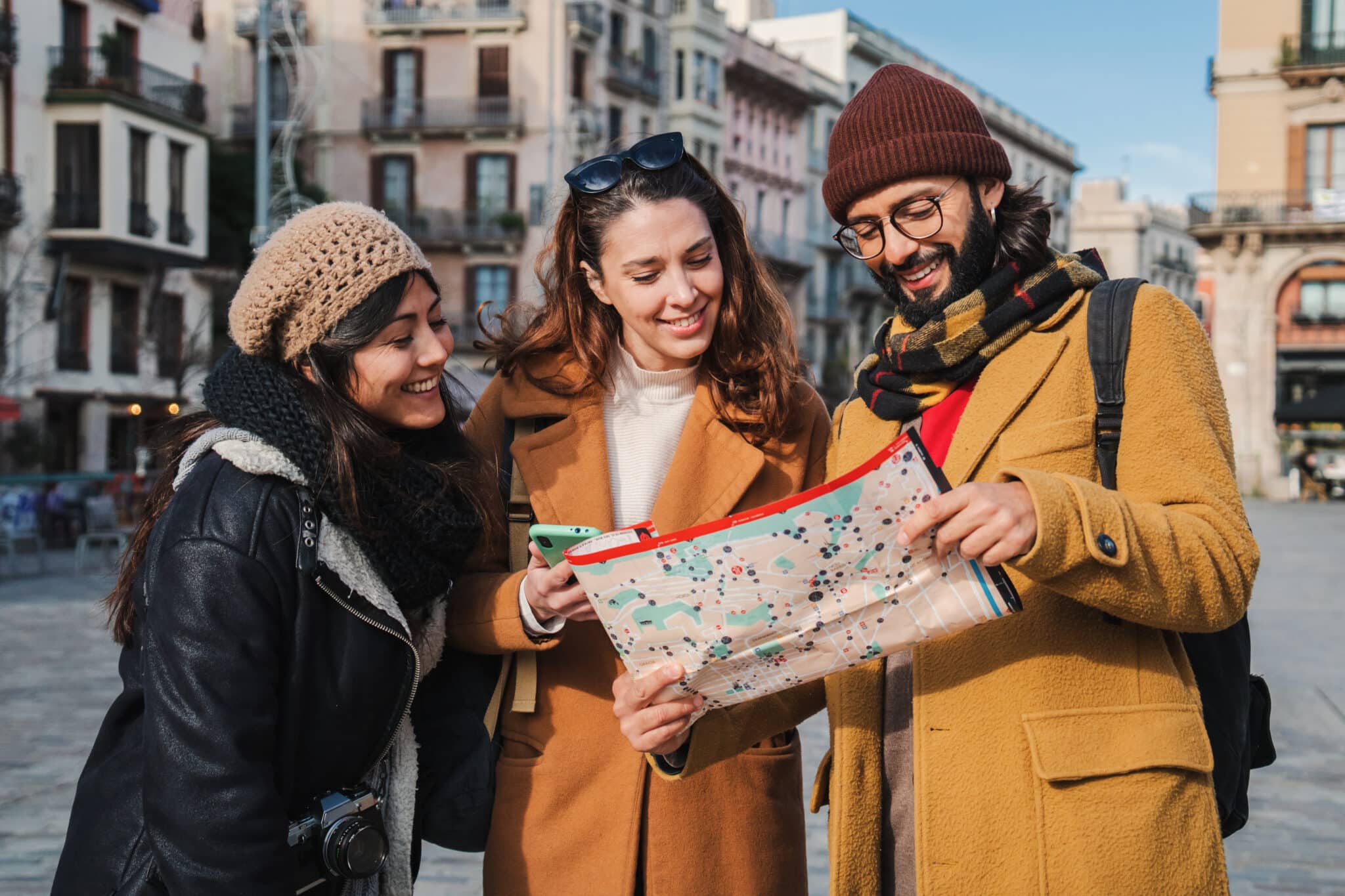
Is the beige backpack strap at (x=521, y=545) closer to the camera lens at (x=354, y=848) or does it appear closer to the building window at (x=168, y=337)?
the camera lens at (x=354, y=848)

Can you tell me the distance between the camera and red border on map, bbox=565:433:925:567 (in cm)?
193

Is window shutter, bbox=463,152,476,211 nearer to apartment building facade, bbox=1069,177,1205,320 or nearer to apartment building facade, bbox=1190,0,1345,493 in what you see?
apartment building facade, bbox=1190,0,1345,493

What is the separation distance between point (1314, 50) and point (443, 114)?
81.9 ft

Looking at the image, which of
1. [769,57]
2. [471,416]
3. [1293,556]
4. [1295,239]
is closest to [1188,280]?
[769,57]

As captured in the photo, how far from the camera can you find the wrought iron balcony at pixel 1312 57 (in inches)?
1441

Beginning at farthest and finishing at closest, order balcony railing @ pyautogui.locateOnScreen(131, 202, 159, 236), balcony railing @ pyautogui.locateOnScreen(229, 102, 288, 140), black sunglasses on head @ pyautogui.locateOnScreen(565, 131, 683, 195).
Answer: balcony railing @ pyautogui.locateOnScreen(229, 102, 288, 140) < balcony railing @ pyautogui.locateOnScreen(131, 202, 159, 236) < black sunglasses on head @ pyautogui.locateOnScreen(565, 131, 683, 195)

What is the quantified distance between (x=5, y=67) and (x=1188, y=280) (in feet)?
244

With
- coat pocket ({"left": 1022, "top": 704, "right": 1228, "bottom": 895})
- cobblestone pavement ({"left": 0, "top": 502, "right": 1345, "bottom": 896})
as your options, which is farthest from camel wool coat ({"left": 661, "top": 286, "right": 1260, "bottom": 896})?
cobblestone pavement ({"left": 0, "top": 502, "right": 1345, "bottom": 896})

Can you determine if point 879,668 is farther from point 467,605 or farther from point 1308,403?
point 1308,403

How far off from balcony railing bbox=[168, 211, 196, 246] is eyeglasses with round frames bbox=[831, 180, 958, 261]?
3101 cm

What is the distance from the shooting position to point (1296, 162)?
3731 centimetres

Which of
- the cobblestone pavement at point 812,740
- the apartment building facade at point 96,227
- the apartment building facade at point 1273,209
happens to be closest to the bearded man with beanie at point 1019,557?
the cobblestone pavement at point 812,740

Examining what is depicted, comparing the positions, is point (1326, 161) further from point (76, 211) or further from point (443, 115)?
point (76, 211)

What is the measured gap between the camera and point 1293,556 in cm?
1823
